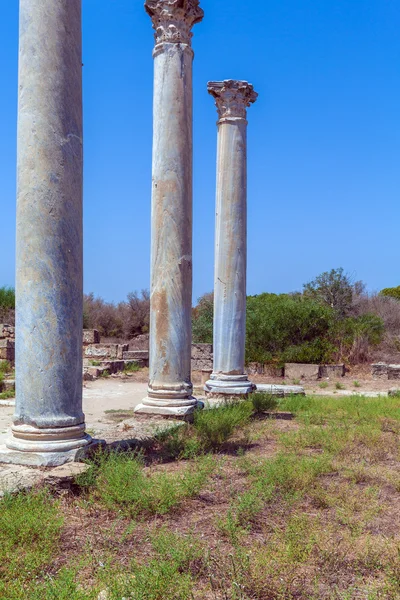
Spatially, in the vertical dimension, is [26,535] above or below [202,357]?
below

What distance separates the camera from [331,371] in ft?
69.5

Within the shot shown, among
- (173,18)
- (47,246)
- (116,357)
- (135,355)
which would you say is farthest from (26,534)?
(116,357)

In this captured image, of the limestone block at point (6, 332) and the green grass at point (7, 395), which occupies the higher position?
the limestone block at point (6, 332)

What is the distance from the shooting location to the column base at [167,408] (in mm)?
8898

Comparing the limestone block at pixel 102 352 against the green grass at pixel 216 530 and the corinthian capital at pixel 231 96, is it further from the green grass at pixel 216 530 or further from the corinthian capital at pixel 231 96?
the green grass at pixel 216 530

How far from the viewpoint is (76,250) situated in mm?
6227

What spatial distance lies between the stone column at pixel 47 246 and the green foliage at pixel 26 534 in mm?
1071

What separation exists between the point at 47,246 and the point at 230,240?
22.6 feet

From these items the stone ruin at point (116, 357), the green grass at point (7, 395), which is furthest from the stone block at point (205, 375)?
the green grass at point (7, 395)

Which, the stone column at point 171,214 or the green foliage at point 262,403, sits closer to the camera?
the stone column at point 171,214

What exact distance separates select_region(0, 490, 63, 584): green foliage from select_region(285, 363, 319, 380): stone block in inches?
656

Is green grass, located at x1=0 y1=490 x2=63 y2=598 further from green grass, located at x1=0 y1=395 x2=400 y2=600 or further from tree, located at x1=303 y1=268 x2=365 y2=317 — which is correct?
tree, located at x1=303 y1=268 x2=365 y2=317

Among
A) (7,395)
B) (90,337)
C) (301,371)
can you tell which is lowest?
(7,395)

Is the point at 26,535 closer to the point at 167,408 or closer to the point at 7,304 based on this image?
the point at 167,408
